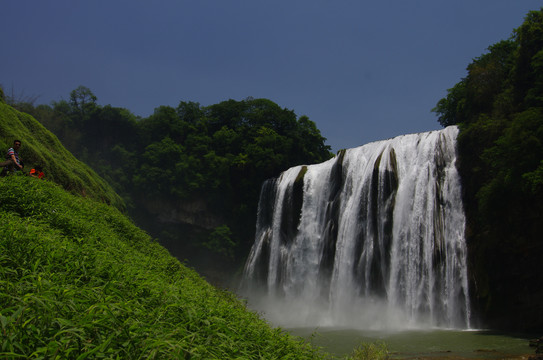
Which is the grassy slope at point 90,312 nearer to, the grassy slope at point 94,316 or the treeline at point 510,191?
the grassy slope at point 94,316

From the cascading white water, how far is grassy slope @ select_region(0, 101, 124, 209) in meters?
8.33

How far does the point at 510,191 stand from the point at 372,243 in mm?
6284

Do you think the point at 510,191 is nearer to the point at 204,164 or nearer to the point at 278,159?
the point at 278,159

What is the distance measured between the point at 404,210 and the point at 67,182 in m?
13.3

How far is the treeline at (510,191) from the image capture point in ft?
42.2

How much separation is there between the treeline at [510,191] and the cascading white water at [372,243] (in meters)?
0.74

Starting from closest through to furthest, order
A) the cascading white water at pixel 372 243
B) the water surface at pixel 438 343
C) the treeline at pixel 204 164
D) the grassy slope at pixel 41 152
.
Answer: the water surface at pixel 438 343, the grassy slope at pixel 41 152, the cascading white water at pixel 372 243, the treeline at pixel 204 164

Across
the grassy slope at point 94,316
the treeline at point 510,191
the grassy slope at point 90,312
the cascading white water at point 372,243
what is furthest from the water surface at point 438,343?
the grassy slope at point 94,316

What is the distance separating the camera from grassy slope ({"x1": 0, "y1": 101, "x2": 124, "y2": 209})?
11805mm

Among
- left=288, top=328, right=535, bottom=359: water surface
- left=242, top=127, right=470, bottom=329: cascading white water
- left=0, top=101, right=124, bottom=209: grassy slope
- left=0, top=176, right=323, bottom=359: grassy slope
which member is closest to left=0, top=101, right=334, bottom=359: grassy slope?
left=0, top=176, right=323, bottom=359: grassy slope

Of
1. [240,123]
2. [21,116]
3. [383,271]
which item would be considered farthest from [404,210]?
[240,123]

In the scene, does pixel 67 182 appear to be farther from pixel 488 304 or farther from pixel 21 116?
pixel 488 304

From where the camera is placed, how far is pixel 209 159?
3444 centimetres

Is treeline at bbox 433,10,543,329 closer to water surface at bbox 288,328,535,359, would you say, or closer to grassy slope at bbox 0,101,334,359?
water surface at bbox 288,328,535,359
